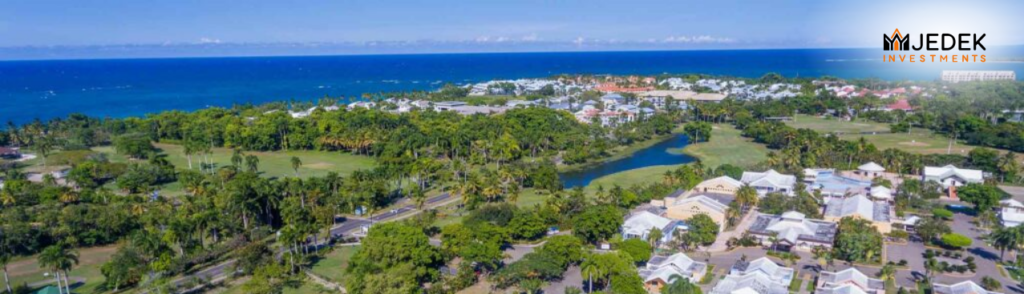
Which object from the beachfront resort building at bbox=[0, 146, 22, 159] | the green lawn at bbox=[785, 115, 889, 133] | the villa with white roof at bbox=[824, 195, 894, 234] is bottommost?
the villa with white roof at bbox=[824, 195, 894, 234]

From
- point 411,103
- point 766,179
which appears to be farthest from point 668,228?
point 411,103

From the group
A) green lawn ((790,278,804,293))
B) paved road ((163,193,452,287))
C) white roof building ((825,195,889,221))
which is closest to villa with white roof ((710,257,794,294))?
green lawn ((790,278,804,293))

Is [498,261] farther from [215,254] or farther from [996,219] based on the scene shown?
[996,219]

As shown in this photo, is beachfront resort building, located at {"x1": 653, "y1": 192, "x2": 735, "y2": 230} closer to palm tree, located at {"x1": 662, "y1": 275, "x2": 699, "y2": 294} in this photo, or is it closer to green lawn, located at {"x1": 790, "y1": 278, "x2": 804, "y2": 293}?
green lawn, located at {"x1": 790, "y1": 278, "x2": 804, "y2": 293}

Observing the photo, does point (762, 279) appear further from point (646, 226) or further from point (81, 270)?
point (81, 270)

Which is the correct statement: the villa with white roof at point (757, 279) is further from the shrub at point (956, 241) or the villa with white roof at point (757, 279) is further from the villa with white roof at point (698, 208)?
the shrub at point (956, 241)

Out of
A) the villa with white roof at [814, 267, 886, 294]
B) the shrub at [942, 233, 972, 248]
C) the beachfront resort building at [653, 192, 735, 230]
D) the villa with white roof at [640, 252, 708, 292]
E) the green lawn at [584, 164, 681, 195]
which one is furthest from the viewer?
the green lawn at [584, 164, 681, 195]

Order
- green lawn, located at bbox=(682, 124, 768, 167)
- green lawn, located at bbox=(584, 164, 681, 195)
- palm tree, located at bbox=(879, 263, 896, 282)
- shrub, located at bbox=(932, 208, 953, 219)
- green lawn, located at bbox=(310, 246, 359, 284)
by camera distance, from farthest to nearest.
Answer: green lawn, located at bbox=(682, 124, 768, 167) < green lawn, located at bbox=(584, 164, 681, 195) < shrub, located at bbox=(932, 208, 953, 219) < green lawn, located at bbox=(310, 246, 359, 284) < palm tree, located at bbox=(879, 263, 896, 282)

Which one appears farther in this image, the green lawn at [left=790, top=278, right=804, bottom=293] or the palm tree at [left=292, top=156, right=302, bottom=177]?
the palm tree at [left=292, top=156, right=302, bottom=177]
